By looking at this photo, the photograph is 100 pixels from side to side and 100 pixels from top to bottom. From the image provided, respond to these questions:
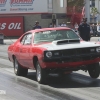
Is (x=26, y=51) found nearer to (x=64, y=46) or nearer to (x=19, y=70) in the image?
(x=19, y=70)

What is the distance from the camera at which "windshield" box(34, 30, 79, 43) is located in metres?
11.8

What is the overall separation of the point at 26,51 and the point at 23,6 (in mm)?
42524

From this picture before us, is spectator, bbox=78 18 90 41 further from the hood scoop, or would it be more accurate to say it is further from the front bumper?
the front bumper

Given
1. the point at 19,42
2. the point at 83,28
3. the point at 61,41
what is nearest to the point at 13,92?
the point at 61,41

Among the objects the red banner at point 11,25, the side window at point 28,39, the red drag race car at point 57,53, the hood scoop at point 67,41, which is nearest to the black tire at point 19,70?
the red drag race car at point 57,53

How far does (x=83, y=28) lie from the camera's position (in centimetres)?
1769

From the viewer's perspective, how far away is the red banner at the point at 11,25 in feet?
171

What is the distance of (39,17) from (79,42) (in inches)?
1659

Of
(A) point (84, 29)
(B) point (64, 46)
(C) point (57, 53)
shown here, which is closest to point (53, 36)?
(B) point (64, 46)

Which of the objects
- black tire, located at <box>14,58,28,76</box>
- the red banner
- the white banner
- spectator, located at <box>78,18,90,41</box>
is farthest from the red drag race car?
the white banner

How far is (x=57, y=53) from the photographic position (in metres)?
10.4

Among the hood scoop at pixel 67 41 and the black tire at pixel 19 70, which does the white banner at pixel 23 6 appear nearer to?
the black tire at pixel 19 70

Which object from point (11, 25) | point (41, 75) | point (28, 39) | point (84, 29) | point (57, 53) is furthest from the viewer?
point (11, 25)

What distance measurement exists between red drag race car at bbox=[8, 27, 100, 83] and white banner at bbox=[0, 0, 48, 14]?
134 ft
